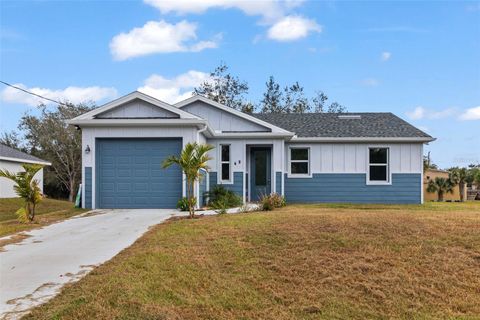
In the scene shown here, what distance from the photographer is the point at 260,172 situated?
19234mm

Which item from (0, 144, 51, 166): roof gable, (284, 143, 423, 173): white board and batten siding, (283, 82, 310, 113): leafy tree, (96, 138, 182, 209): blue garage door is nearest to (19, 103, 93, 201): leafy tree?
(0, 144, 51, 166): roof gable

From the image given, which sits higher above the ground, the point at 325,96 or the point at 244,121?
the point at 325,96

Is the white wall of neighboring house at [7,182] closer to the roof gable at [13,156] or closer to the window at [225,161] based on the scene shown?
the roof gable at [13,156]

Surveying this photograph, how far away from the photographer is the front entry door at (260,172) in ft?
62.6

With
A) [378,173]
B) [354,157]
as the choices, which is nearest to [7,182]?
[354,157]

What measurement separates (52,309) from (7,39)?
12.2 meters

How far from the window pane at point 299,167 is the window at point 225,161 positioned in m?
2.82

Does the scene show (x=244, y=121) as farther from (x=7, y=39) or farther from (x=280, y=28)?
(x=7, y=39)

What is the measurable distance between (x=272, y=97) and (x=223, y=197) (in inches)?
956

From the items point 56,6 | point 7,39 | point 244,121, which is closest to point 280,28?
point 244,121

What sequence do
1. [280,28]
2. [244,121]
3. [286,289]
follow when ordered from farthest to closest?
1. [280,28]
2. [244,121]
3. [286,289]

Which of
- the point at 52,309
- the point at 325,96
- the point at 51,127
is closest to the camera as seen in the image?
the point at 52,309

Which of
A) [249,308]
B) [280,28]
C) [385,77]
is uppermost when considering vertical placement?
[280,28]

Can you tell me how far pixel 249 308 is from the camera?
5.11 metres
